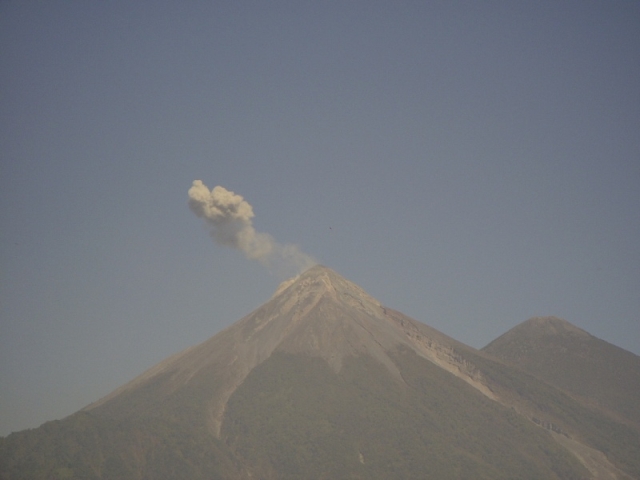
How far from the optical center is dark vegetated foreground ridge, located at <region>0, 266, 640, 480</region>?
136000 mm

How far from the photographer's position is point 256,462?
145250 millimetres

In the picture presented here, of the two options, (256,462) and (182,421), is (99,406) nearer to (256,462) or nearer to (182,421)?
(182,421)

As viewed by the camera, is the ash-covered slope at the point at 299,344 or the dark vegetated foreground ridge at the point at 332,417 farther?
the ash-covered slope at the point at 299,344

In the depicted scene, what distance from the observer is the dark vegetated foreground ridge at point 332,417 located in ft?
446

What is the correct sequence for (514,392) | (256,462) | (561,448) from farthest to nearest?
(514,392), (561,448), (256,462)

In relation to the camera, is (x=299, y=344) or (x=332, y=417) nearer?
(x=332, y=417)

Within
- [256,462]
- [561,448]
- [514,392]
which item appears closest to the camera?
[256,462]

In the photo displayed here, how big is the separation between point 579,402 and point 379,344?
45.2 metres

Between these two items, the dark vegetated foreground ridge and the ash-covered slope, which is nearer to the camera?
the dark vegetated foreground ridge

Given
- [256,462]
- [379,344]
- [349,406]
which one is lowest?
[256,462]

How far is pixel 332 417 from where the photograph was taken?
158 metres

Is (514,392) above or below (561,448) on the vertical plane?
above

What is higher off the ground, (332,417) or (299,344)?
(299,344)

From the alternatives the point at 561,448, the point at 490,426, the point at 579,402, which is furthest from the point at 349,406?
the point at 579,402
